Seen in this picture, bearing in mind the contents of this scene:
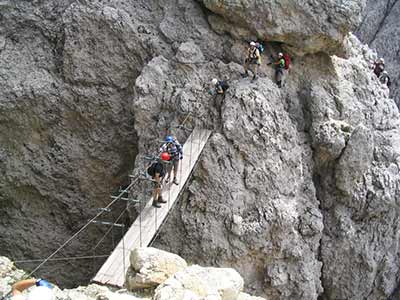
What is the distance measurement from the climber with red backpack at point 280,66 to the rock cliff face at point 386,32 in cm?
1696

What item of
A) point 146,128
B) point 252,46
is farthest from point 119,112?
point 252,46

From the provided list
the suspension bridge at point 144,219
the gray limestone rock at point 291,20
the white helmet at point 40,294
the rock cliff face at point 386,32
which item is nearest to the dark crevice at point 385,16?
the rock cliff face at point 386,32

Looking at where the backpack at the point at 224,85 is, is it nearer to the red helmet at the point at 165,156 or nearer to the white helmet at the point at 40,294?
the red helmet at the point at 165,156

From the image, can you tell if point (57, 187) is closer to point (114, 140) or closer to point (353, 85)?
point (114, 140)

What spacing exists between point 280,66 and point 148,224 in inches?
317

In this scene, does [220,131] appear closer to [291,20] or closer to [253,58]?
[253,58]

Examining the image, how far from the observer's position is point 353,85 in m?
17.9

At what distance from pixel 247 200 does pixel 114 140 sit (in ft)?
18.8

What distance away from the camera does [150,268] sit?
829 centimetres

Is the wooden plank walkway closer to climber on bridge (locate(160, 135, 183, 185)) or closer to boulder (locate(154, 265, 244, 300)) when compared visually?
climber on bridge (locate(160, 135, 183, 185))

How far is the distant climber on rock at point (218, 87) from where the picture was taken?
48.5 feet

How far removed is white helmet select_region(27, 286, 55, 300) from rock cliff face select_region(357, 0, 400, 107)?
94.3ft

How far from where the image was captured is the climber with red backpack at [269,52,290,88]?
16.1 metres

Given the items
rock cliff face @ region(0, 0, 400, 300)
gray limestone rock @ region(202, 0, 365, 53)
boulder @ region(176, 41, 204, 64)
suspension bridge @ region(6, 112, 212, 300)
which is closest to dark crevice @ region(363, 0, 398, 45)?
rock cliff face @ region(0, 0, 400, 300)
